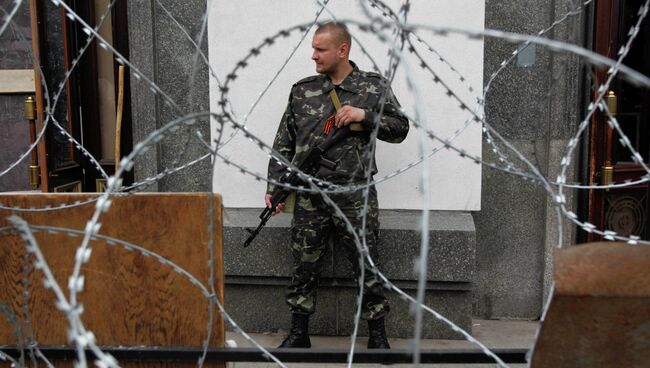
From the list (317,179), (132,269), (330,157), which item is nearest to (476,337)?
(330,157)

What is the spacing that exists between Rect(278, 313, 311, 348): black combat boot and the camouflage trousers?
66 millimetres

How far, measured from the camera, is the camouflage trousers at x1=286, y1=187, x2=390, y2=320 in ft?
13.6

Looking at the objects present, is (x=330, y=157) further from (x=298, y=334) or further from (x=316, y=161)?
(x=298, y=334)

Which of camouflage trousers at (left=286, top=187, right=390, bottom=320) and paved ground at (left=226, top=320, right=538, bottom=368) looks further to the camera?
paved ground at (left=226, top=320, right=538, bottom=368)

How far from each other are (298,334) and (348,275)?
0.55m

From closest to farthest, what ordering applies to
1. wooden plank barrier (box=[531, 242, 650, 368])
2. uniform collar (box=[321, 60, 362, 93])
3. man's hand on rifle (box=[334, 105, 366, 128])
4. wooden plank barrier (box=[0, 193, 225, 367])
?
1. wooden plank barrier (box=[531, 242, 650, 368])
2. wooden plank barrier (box=[0, 193, 225, 367])
3. man's hand on rifle (box=[334, 105, 366, 128])
4. uniform collar (box=[321, 60, 362, 93])

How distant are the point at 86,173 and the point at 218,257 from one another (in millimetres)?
3541

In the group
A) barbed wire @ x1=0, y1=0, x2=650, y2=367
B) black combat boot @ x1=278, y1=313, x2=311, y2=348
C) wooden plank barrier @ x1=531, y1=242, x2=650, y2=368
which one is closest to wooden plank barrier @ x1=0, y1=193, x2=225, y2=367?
barbed wire @ x1=0, y1=0, x2=650, y2=367

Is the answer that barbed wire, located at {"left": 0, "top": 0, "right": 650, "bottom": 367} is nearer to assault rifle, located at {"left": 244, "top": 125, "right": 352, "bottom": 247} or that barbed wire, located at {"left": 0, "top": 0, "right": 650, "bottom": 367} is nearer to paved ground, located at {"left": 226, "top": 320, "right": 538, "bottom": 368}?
assault rifle, located at {"left": 244, "top": 125, "right": 352, "bottom": 247}

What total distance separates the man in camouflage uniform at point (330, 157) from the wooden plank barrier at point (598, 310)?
85.2 inches

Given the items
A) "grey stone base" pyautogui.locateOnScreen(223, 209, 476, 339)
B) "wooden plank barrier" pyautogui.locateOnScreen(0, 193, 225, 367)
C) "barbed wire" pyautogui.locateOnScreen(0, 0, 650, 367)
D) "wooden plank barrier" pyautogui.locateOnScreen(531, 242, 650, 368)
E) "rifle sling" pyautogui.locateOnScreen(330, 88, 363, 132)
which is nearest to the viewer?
"barbed wire" pyautogui.locateOnScreen(0, 0, 650, 367)

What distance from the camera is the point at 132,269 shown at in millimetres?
2729

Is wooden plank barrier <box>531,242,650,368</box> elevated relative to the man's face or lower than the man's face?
lower

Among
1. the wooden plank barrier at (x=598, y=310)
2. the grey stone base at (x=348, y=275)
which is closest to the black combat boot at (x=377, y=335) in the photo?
the grey stone base at (x=348, y=275)
